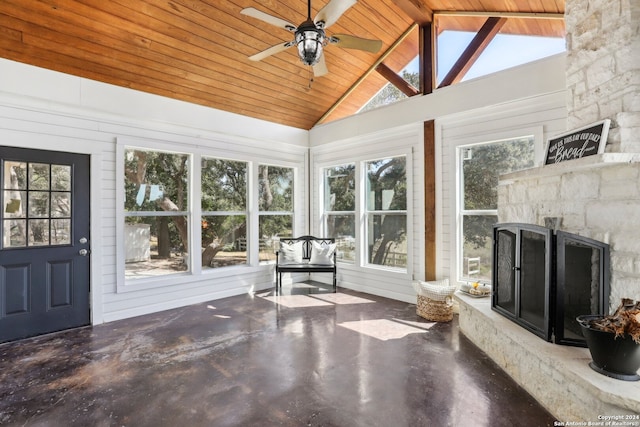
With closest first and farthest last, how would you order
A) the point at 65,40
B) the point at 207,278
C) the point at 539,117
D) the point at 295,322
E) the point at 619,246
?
the point at 619,246
the point at 65,40
the point at 539,117
the point at 295,322
the point at 207,278

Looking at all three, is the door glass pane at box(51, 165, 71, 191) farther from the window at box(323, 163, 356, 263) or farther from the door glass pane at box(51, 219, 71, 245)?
the window at box(323, 163, 356, 263)

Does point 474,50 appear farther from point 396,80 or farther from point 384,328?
point 384,328

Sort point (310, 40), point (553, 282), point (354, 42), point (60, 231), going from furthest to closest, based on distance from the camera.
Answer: point (60, 231) → point (354, 42) → point (310, 40) → point (553, 282)

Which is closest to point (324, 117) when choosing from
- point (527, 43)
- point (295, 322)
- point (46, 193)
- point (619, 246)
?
point (527, 43)

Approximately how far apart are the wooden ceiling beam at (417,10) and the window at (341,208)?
7.82 ft

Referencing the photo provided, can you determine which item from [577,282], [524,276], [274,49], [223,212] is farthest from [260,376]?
[223,212]

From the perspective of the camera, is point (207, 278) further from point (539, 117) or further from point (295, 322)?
point (539, 117)

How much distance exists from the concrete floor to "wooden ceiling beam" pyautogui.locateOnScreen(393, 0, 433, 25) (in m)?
4.05

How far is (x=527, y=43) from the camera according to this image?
12.8 feet

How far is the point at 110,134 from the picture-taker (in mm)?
4219

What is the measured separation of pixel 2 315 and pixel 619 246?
5.58m

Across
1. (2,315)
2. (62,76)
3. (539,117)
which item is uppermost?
(62,76)

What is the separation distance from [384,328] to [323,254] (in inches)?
80.1

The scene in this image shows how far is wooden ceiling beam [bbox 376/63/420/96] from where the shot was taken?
16.6ft
